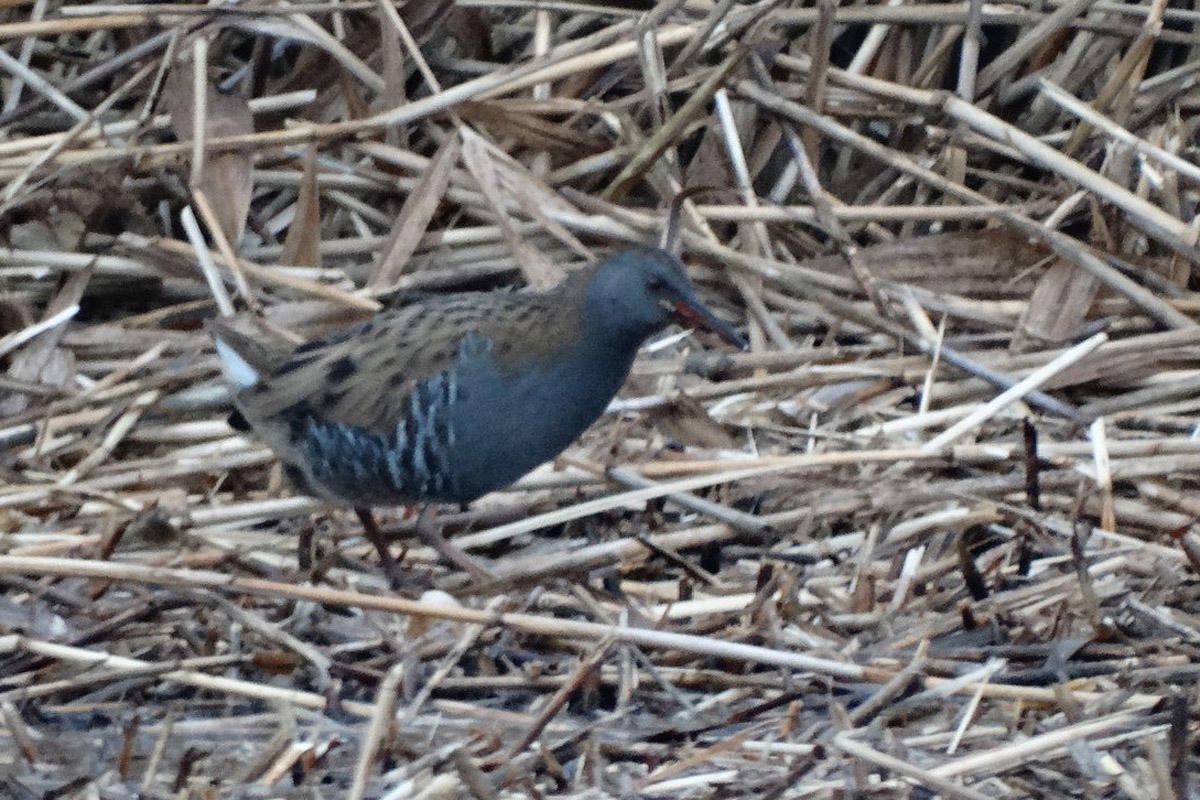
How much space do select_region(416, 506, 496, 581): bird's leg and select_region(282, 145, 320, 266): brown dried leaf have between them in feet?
3.03

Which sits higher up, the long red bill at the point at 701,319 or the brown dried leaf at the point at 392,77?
the brown dried leaf at the point at 392,77

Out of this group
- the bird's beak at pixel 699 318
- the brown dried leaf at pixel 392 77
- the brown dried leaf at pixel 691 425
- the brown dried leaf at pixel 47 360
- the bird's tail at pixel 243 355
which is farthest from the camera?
the brown dried leaf at pixel 392 77

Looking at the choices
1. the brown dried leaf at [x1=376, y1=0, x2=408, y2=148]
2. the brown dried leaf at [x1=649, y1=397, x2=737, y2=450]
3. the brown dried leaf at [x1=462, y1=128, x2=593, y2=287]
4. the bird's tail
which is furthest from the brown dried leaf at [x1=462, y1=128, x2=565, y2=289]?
the bird's tail

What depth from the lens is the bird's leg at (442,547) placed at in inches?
148

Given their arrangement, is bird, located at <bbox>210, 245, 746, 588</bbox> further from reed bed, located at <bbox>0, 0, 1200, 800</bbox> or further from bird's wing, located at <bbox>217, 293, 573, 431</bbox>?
reed bed, located at <bbox>0, 0, 1200, 800</bbox>

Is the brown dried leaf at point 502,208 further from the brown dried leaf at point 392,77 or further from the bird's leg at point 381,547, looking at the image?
the bird's leg at point 381,547

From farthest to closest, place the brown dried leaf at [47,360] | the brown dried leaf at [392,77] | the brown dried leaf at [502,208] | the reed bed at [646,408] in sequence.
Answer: the brown dried leaf at [392,77] → the brown dried leaf at [502,208] → the brown dried leaf at [47,360] → the reed bed at [646,408]

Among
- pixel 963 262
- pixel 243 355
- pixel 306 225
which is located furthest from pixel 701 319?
pixel 306 225

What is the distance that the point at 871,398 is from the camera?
14.3 feet

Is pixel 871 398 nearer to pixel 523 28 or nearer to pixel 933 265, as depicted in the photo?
pixel 933 265

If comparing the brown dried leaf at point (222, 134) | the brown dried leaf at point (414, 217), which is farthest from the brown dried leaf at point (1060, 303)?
the brown dried leaf at point (222, 134)

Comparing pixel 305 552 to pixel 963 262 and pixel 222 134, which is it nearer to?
pixel 222 134

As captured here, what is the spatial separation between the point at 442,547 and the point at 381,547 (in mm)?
132

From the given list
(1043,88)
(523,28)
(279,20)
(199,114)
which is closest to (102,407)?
(199,114)
